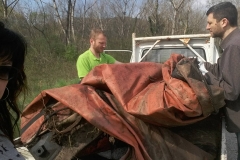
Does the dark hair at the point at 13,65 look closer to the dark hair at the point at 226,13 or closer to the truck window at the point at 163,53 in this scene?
the dark hair at the point at 226,13

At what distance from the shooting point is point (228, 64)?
2.71m

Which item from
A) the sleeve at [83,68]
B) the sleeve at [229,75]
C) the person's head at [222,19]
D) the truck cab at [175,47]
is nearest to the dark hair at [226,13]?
the person's head at [222,19]

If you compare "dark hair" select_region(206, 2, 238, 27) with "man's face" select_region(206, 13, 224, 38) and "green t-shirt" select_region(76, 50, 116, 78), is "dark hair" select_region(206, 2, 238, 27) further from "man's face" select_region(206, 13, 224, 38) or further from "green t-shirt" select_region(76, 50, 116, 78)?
"green t-shirt" select_region(76, 50, 116, 78)

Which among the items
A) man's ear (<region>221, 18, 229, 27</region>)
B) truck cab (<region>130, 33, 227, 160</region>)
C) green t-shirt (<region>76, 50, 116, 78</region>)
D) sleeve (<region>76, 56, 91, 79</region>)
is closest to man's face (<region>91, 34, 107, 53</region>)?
green t-shirt (<region>76, 50, 116, 78</region>)

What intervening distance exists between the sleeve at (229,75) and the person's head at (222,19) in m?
0.47

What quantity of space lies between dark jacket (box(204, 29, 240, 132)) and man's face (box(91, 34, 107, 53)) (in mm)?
2034

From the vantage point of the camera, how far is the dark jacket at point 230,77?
8.68 ft

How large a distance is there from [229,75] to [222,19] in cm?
77

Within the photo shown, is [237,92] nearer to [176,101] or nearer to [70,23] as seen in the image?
[176,101]

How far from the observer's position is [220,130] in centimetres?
285

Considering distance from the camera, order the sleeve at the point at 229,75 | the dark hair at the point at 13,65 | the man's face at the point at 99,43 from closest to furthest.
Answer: the dark hair at the point at 13,65
the sleeve at the point at 229,75
the man's face at the point at 99,43

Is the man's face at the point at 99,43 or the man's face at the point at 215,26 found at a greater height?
the man's face at the point at 215,26

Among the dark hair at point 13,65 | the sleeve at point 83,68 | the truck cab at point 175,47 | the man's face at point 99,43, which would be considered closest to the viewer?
the dark hair at point 13,65

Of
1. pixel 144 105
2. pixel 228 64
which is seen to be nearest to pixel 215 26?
pixel 228 64
